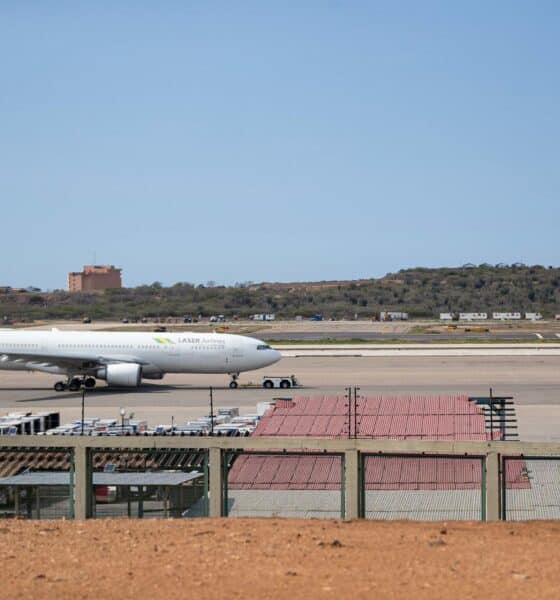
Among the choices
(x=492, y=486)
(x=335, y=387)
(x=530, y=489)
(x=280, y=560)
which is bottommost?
(x=335, y=387)

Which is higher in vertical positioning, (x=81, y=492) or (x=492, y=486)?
(x=492, y=486)

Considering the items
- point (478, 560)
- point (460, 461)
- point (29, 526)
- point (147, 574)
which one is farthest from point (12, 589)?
point (460, 461)

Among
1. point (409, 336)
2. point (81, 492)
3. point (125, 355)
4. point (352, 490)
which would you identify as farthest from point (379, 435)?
point (409, 336)

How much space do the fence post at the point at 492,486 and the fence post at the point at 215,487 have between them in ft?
14.5

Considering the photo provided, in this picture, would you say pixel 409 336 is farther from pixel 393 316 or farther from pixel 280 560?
pixel 280 560

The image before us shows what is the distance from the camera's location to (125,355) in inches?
2064

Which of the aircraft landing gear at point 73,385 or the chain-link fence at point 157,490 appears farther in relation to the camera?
the aircraft landing gear at point 73,385

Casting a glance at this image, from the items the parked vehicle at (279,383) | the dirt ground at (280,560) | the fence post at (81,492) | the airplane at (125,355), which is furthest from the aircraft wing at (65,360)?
the dirt ground at (280,560)

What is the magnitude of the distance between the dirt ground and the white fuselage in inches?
1454

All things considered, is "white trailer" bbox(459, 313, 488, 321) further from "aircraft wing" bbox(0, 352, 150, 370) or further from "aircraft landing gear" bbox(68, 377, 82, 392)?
"aircraft landing gear" bbox(68, 377, 82, 392)

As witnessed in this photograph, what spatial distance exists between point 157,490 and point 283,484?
94.3 inches

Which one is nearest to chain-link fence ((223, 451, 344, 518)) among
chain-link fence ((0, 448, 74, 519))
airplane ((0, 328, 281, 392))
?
chain-link fence ((0, 448, 74, 519))

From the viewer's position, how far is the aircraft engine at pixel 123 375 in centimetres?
5094

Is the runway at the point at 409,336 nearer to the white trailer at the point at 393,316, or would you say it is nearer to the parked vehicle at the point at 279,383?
the parked vehicle at the point at 279,383
